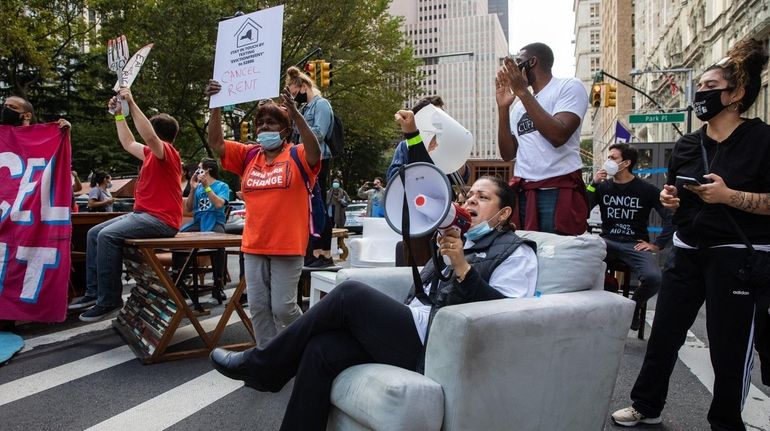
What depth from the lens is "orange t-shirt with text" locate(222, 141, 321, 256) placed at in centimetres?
383

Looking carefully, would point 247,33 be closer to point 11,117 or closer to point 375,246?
point 375,246

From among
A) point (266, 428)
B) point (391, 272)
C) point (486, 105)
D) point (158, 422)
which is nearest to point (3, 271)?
point (158, 422)

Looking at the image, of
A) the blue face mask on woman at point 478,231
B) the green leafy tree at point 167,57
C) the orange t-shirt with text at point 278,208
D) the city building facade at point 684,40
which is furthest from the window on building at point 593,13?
the blue face mask on woman at point 478,231

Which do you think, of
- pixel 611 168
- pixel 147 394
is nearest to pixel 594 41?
pixel 611 168

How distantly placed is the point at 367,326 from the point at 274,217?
1433 mm

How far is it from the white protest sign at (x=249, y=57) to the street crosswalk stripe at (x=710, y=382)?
139 inches

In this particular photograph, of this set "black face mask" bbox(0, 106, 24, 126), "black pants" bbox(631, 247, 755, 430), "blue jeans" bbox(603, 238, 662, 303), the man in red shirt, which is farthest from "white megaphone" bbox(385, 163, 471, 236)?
"black face mask" bbox(0, 106, 24, 126)

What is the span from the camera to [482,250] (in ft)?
9.59

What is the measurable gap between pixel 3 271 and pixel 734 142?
5.46m

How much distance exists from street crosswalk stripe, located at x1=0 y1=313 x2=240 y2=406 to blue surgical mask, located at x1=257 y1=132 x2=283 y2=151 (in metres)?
2.13

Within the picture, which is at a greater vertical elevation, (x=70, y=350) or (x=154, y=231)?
(x=154, y=231)

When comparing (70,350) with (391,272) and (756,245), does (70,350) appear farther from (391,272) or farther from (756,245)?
(756,245)

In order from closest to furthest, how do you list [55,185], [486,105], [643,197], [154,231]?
[154,231]
[55,185]
[643,197]
[486,105]

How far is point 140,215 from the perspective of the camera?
484cm
